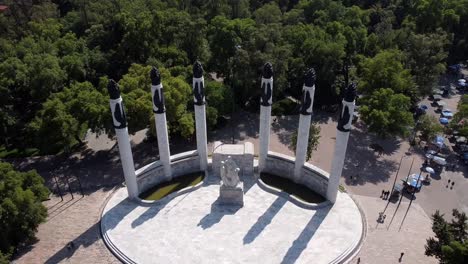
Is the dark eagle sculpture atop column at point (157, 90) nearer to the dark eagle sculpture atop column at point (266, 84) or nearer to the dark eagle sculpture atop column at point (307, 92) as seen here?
the dark eagle sculpture atop column at point (266, 84)

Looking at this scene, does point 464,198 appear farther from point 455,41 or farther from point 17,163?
point 17,163

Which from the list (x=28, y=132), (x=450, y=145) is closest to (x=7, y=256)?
(x=28, y=132)

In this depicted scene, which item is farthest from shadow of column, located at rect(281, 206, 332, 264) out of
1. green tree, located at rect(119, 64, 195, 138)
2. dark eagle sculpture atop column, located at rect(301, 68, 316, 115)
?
green tree, located at rect(119, 64, 195, 138)

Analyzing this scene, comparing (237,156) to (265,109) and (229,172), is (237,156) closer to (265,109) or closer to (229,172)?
(229,172)

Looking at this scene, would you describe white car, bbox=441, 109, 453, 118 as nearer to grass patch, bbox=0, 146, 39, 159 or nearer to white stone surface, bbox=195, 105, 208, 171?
white stone surface, bbox=195, 105, 208, 171

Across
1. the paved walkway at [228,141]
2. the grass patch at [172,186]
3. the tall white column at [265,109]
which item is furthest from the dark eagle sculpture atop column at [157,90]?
the paved walkway at [228,141]

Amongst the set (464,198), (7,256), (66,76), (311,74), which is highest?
(311,74)

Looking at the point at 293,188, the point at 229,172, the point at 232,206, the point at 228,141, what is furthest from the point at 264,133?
the point at 228,141
